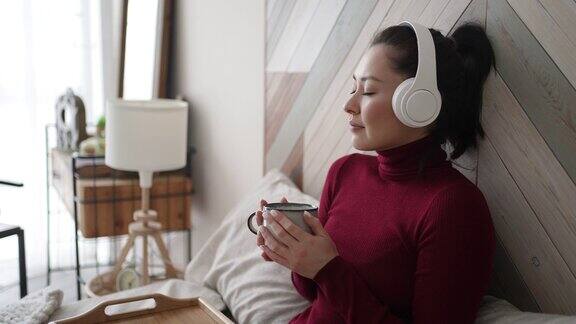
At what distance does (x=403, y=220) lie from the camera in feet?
3.75

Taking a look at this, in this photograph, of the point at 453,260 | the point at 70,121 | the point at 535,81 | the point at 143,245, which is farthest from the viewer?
the point at 70,121

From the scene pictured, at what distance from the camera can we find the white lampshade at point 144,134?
7.20 ft

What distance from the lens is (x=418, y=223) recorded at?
110cm

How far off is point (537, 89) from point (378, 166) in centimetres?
36

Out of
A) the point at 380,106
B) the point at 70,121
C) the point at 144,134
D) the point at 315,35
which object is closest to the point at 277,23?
the point at 315,35

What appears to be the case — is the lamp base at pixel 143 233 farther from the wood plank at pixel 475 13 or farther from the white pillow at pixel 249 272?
the wood plank at pixel 475 13

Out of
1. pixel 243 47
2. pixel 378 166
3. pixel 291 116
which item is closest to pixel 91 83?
pixel 243 47

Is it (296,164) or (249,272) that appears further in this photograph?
(296,164)

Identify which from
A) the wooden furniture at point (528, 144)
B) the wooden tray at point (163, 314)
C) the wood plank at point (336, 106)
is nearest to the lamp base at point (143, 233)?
the wood plank at point (336, 106)

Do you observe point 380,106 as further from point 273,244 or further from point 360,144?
point 273,244

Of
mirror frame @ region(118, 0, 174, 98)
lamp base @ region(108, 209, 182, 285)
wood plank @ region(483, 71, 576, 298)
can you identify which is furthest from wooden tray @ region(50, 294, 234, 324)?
mirror frame @ region(118, 0, 174, 98)

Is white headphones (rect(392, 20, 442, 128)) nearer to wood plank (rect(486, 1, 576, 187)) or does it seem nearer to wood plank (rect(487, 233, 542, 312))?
wood plank (rect(486, 1, 576, 187))

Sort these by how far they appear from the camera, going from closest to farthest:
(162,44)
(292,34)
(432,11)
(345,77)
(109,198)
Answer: (432,11) → (345,77) → (292,34) → (109,198) → (162,44)

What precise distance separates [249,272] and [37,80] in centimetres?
230
